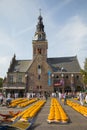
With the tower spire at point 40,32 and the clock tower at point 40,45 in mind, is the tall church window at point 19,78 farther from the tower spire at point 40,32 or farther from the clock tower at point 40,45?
the tower spire at point 40,32

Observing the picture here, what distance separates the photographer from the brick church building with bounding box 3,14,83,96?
90.2 meters

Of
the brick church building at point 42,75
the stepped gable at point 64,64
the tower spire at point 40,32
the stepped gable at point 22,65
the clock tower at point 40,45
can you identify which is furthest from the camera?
the tower spire at point 40,32

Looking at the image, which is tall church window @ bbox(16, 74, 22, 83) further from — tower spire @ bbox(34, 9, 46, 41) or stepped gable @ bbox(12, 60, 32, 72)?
tower spire @ bbox(34, 9, 46, 41)

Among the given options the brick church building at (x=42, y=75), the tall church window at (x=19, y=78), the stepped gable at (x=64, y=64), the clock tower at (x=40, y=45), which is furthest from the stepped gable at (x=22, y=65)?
the stepped gable at (x=64, y=64)

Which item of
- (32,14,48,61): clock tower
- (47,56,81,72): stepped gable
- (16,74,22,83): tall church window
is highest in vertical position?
(32,14,48,61): clock tower

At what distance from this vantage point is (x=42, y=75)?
301 ft

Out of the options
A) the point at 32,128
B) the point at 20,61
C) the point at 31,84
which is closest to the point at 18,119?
the point at 32,128

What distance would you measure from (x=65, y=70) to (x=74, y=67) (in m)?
3.37

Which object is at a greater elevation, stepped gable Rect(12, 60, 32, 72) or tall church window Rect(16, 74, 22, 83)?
stepped gable Rect(12, 60, 32, 72)

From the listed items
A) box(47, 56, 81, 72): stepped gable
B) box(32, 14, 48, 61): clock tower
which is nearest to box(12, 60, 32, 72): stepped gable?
box(32, 14, 48, 61): clock tower

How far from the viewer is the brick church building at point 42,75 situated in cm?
9025

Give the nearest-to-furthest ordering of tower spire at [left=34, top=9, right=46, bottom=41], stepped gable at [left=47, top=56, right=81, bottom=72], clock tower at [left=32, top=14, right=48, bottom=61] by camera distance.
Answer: stepped gable at [left=47, top=56, right=81, bottom=72]
clock tower at [left=32, top=14, right=48, bottom=61]
tower spire at [left=34, top=9, right=46, bottom=41]

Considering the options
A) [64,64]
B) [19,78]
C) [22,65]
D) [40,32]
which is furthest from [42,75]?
[40,32]

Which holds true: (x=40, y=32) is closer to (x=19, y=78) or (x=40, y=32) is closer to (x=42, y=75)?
(x=42, y=75)
